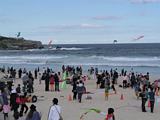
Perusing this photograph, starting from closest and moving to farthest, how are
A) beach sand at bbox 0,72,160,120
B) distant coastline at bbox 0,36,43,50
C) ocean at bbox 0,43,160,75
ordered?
1. beach sand at bbox 0,72,160,120
2. ocean at bbox 0,43,160,75
3. distant coastline at bbox 0,36,43,50

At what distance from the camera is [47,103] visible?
76.8 feet

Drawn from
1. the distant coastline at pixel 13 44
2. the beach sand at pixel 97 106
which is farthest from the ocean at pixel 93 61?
the distant coastline at pixel 13 44

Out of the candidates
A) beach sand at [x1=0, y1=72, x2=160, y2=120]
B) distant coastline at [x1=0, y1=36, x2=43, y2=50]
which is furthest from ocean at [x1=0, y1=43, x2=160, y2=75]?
distant coastline at [x1=0, y1=36, x2=43, y2=50]

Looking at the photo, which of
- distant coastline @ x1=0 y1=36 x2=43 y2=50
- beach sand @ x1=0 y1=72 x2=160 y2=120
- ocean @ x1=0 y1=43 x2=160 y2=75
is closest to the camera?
beach sand @ x1=0 y1=72 x2=160 y2=120

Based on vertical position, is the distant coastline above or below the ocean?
above

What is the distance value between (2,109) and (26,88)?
10632mm

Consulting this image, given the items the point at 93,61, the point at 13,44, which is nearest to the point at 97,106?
the point at 93,61

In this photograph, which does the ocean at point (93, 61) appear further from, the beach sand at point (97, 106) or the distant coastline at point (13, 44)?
the distant coastline at point (13, 44)

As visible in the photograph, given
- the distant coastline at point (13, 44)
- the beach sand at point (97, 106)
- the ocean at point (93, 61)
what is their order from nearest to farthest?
the beach sand at point (97, 106), the ocean at point (93, 61), the distant coastline at point (13, 44)

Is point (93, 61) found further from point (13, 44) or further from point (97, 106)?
point (13, 44)

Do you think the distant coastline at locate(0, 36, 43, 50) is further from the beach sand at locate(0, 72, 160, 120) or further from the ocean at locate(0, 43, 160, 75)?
the beach sand at locate(0, 72, 160, 120)

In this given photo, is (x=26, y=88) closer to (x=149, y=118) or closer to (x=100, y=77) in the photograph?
Result: (x=100, y=77)

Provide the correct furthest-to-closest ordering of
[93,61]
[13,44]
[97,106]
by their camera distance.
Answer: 1. [13,44]
2. [93,61]
3. [97,106]

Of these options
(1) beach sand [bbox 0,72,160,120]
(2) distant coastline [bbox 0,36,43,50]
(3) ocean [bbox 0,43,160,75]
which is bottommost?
(1) beach sand [bbox 0,72,160,120]
